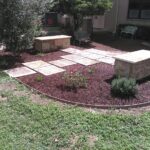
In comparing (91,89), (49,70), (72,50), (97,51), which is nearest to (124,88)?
(91,89)

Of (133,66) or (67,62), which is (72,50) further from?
(133,66)

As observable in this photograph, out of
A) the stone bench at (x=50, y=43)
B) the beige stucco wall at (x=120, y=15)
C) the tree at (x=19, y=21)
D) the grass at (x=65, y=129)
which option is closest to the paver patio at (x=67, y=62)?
the stone bench at (x=50, y=43)

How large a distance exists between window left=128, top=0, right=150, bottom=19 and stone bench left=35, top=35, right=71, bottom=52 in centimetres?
545

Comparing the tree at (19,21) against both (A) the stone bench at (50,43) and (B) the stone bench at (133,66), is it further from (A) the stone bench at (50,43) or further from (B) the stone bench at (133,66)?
(B) the stone bench at (133,66)

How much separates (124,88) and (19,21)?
13.4 feet

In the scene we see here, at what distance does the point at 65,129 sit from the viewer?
4410mm

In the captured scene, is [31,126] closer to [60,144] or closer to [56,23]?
[60,144]

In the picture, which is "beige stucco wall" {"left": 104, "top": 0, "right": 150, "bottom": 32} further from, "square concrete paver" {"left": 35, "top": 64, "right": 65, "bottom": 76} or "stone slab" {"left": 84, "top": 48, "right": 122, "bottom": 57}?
"square concrete paver" {"left": 35, "top": 64, "right": 65, "bottom": 76}

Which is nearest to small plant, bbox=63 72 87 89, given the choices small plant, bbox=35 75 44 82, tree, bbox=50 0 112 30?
small plant, bbox=35 75 44 82

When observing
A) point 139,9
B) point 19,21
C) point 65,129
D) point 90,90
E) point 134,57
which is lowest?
point 65,129

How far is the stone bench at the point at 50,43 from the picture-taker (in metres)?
9.49

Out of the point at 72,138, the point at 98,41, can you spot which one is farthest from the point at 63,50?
the point at 72,138

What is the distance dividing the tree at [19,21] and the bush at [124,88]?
12.3ft

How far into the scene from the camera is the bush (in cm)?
572
